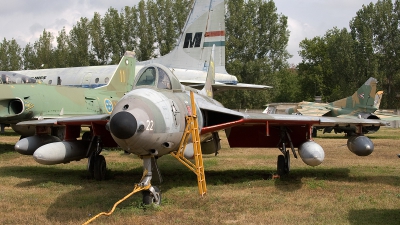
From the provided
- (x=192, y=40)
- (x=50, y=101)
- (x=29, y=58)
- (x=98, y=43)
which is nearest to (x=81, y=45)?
(x=98, y=43)

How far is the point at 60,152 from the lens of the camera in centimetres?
864

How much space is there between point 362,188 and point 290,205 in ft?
7.29

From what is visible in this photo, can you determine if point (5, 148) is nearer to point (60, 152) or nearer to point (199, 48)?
point (60, 152)

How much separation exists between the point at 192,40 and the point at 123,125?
787 inches

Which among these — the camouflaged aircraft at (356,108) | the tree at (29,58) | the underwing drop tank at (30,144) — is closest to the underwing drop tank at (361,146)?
the underwing drop tank at (30,144)

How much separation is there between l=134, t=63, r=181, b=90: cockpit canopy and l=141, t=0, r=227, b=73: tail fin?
16.6 meters

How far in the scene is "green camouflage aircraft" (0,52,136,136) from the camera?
13492 mm

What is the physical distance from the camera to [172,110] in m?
6.43

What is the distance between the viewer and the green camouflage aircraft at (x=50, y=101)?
13.5 m

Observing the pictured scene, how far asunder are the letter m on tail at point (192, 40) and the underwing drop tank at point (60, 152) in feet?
52.2

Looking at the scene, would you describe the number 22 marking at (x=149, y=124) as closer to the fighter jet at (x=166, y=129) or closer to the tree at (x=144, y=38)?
the fighter jet at (x=166, y=129)

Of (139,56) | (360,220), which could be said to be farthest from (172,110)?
(139,56)

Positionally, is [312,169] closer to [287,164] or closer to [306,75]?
[287,164]

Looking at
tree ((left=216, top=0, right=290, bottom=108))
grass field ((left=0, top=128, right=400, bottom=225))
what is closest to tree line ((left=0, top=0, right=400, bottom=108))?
tree ((left=216, top=0, right=290, bottom=108))
